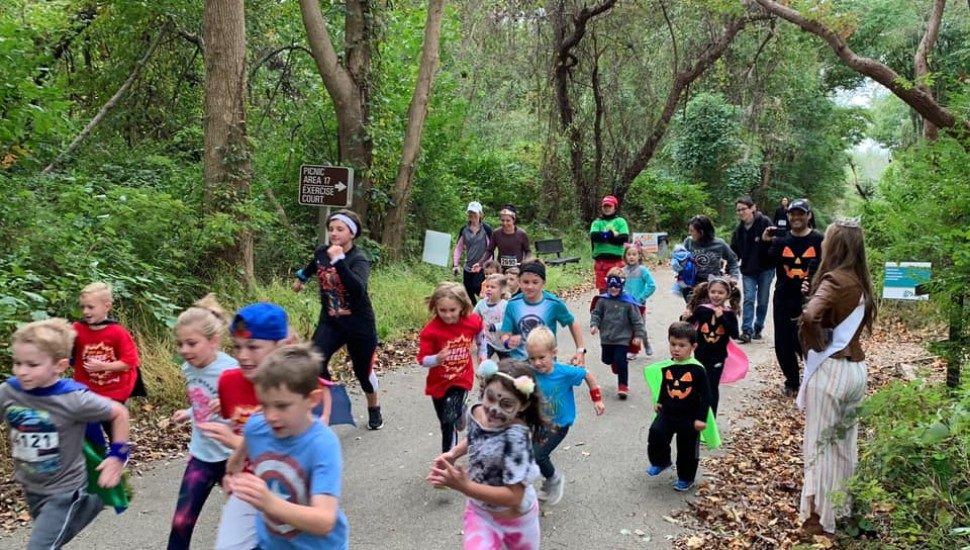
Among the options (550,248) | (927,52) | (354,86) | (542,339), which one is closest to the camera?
(542,339)

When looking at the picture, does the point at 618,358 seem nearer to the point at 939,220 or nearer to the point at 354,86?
the point at 939,220

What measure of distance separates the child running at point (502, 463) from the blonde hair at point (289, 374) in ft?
2.67

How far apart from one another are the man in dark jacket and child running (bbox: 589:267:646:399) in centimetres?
328

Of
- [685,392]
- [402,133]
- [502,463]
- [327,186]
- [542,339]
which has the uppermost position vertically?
[402,133]

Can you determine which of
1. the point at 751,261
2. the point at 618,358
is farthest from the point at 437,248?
the point at 618,358

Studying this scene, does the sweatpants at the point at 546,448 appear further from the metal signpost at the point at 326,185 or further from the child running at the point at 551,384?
the metal signpost at the point at 326,185

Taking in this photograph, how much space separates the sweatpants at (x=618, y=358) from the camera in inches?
306

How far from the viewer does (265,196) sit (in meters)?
13.2

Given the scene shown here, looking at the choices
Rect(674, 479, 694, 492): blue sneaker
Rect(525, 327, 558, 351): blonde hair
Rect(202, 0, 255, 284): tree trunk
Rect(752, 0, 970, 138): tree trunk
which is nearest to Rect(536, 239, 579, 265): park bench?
Rect(752, 0, 970, 138): tree trunk

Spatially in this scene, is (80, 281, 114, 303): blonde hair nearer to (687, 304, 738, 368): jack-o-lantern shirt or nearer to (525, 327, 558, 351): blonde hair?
(525, 327, 558, 351): blonde hair

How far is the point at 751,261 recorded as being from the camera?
10.4 metres

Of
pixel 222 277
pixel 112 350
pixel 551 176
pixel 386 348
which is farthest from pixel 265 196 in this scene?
pixel 551 176

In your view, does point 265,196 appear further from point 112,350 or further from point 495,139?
point 495,139

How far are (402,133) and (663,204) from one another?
16.0 metres
